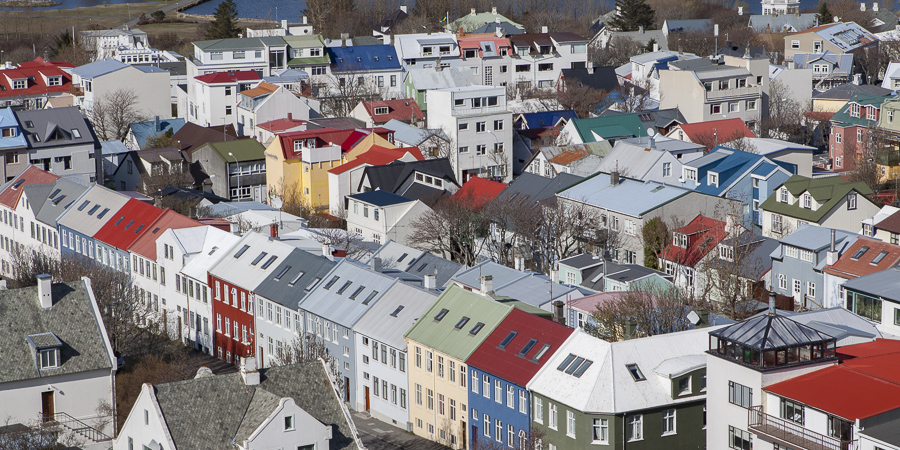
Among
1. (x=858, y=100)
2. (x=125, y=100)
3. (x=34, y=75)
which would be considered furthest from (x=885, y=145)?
(x=34, y=75)

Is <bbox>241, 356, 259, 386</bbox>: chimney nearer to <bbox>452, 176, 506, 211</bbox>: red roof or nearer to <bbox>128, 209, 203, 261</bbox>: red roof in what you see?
<bbox>128, 209, 203, 261</bbox>: red roof

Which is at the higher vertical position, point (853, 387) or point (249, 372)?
point (249, 372)

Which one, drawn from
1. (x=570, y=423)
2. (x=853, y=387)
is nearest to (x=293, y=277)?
(x=570, y=423)

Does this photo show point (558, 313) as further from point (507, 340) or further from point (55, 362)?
point (55, 362)

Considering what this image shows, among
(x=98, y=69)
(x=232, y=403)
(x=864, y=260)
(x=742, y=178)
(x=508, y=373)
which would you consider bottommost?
(x=508, y=373)

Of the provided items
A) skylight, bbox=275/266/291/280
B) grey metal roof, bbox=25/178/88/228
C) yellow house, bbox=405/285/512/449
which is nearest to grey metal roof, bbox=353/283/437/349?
yellow house, bbox=405/285/512/449

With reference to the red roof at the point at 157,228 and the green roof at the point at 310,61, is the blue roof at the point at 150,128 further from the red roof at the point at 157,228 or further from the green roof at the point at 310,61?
the red roof at the point at 157,228

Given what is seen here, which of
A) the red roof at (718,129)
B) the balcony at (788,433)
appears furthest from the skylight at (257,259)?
the red roof at (718,129)
